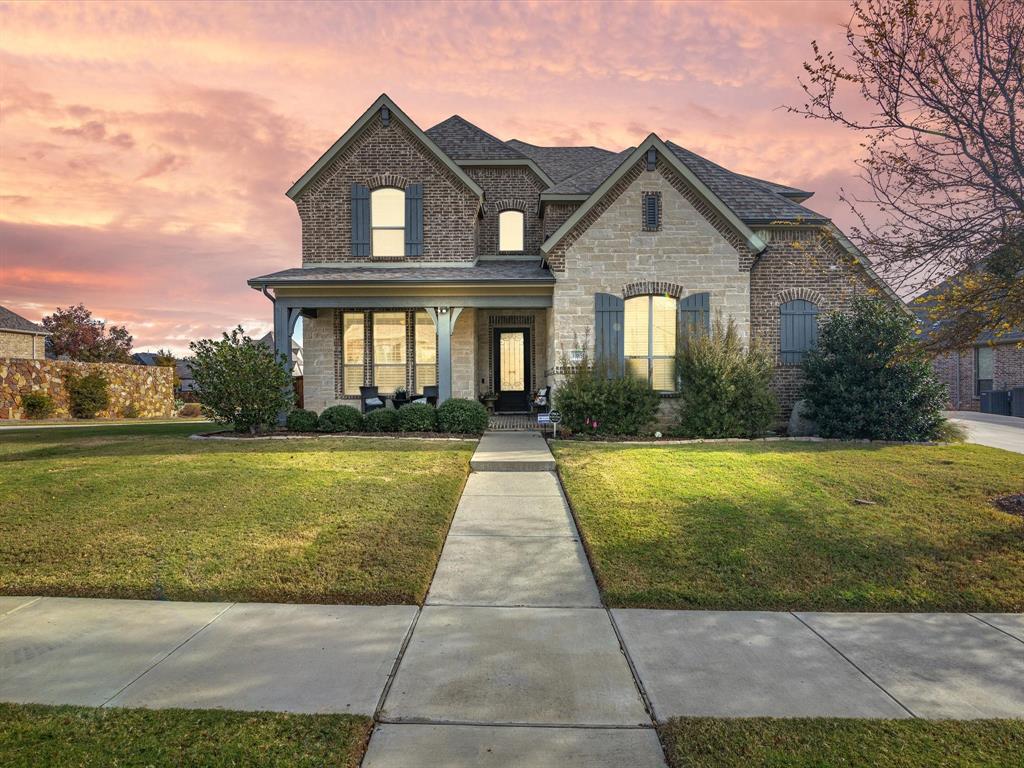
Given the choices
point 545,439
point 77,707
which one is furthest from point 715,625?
point 545,439

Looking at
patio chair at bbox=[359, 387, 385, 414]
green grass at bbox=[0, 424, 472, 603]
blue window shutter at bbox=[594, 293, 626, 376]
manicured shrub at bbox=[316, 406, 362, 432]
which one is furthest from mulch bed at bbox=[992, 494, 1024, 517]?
→ patio chair at bbox=[359, 387, 385, 414]

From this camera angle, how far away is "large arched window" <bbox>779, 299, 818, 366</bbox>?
15.0 meters

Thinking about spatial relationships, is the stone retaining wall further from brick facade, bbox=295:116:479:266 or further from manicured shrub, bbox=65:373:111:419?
brick facade, bbox=295:116:479:266

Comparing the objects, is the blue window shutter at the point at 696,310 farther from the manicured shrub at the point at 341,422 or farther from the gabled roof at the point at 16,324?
the gabled roof at the point at 16,324

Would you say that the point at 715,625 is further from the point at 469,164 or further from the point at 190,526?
the point at 469,164

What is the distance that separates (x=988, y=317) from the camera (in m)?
6.84

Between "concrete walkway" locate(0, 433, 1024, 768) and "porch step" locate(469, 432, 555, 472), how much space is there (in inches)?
182

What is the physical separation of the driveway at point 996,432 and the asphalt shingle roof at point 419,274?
10.5 meters

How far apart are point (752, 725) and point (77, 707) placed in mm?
3509

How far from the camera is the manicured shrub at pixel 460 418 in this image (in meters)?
13.3

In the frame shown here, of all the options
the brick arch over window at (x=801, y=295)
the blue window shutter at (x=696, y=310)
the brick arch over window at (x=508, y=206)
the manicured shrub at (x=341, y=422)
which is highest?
the brick arch over window at (x=508, y=206)

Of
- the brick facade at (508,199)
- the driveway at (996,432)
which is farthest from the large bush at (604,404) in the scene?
the driveway at (996,432)

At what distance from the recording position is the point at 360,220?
16.3m

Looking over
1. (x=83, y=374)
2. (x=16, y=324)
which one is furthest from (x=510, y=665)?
(x=16, y=324)
